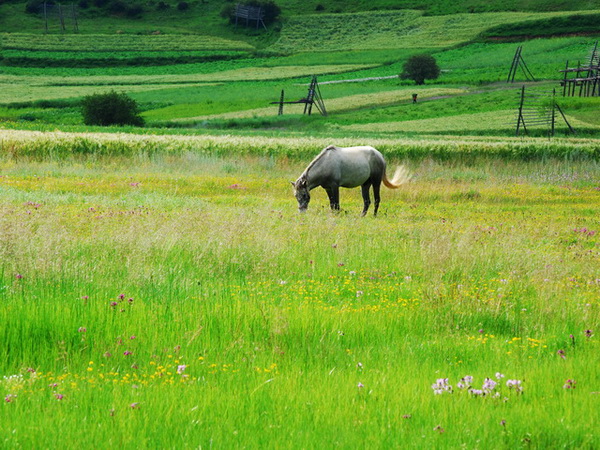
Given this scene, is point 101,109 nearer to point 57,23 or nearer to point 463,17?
point 463,17

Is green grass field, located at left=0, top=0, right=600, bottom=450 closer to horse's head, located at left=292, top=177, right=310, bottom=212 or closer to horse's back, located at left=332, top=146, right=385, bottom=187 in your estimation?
horse's head, located at left=292, top=177, right=310, bottom=212

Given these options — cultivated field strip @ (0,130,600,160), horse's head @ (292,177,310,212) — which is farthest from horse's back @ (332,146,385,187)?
cultivated field strip @ (0,130,600,160)

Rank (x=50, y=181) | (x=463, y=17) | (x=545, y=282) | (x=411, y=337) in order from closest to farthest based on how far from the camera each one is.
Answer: (x=411, y=337) < (x=545, y=282) < (x=50, y=181) < (x=463, y=17)

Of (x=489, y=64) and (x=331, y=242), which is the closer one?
(x=331, y=242)

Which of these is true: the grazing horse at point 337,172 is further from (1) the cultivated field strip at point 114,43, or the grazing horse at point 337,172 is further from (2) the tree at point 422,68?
(1) the cultivated field strip at point 114,43

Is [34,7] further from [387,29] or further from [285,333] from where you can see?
[285,333]

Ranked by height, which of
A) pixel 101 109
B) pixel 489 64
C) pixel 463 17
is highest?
pixel 463 17

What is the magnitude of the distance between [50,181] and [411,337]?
20.8 metres

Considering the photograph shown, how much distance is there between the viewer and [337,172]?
20.4 m

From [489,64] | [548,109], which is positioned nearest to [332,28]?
[489,64]

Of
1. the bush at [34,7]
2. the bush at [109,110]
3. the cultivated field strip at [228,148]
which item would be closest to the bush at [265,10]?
the bush at [34,7]

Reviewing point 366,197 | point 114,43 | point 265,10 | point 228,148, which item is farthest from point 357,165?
point 265,10

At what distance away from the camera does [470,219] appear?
1992 cm

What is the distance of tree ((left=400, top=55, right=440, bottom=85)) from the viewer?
8444 cm
